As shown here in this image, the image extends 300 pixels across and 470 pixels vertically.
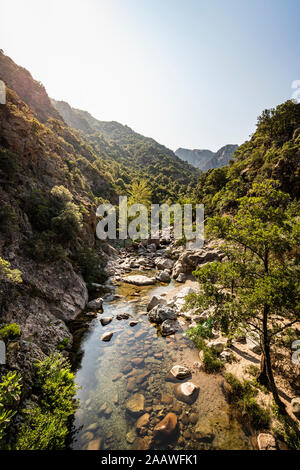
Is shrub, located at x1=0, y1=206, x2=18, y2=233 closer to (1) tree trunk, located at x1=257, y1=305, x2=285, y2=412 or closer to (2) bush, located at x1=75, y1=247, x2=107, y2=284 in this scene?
(2) bush, located at x1=75, y1=247, x2=107, y2=284

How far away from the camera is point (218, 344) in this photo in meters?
8.42

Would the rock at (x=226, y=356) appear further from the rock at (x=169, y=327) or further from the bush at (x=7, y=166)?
the bush at (x=7, y=166)

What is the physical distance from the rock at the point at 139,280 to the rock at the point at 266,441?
525 inches

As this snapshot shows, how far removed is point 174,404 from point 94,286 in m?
11.4

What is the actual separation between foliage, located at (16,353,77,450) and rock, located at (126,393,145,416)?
184 centimetres

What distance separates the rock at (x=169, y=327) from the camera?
10297 mm

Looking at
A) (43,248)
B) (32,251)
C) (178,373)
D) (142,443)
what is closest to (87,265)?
(43,248)

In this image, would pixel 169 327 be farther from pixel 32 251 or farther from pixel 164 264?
pixel 164 264

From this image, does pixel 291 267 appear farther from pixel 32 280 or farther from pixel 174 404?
pixel 32 280

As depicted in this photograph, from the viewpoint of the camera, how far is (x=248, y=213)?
241 inches

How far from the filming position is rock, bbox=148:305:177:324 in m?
11.4

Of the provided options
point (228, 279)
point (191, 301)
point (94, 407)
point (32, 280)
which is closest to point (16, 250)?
point (32, 280)

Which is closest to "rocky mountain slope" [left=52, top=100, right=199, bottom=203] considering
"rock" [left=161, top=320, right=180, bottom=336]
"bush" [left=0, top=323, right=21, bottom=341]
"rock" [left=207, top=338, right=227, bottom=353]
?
"rock" [left=161, top=320, right=180, bottom=336]

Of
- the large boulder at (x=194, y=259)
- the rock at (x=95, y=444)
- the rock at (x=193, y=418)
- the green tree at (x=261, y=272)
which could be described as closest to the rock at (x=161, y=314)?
the green tree at (x=261, y=272)
